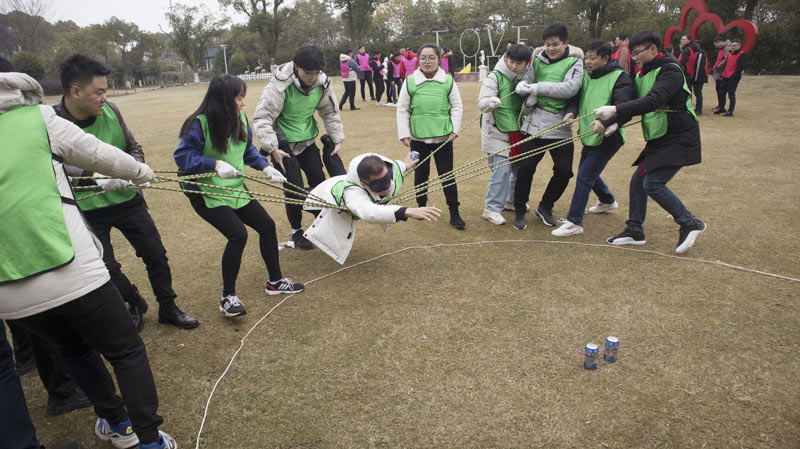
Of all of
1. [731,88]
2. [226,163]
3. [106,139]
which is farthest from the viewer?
[731,88]

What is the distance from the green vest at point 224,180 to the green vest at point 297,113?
914mm

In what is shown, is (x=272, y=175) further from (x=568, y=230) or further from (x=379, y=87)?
(x=379, y=87)

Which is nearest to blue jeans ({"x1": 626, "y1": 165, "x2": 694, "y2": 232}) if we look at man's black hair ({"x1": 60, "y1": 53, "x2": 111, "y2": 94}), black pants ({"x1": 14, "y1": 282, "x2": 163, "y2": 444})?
black pants ({"x1": 14, "y1": 282, "x2": 163, "y2": 444})

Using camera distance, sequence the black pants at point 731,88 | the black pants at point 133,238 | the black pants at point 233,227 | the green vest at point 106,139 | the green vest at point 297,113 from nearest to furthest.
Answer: the green vest at point 106,139
the black pants at point 133,238
the black pants at point 233,227
the green vest at point 297,113
the black pants at point 731,88

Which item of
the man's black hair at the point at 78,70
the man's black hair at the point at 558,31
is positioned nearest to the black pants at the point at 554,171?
the man's black hair at the point at 558,31

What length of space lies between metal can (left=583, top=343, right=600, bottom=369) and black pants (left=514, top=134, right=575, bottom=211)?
2394 mm

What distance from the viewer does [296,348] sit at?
2.99 meters

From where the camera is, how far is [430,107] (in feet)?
15.3

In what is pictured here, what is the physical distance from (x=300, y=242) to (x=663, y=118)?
134 inches

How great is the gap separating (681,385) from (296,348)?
2.21 metres

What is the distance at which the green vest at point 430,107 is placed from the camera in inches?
183

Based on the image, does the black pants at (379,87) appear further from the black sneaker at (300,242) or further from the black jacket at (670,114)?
the black jacket at (670,114)

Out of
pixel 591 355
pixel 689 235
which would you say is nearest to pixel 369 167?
pixel 591 355

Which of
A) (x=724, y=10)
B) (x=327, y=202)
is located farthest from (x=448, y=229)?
(x=724, y=10)
